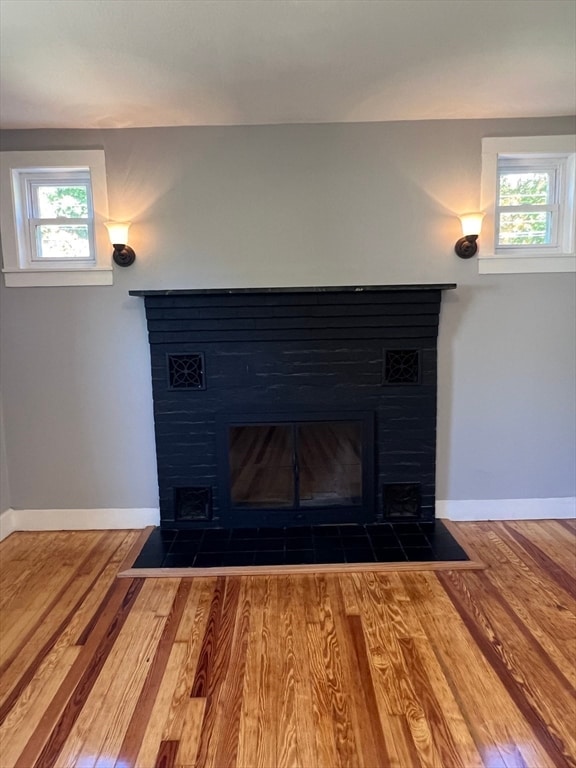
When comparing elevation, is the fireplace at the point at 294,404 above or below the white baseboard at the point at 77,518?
above

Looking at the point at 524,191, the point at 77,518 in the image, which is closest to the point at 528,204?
the point at 524,191

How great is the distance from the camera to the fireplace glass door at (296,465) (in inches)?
117

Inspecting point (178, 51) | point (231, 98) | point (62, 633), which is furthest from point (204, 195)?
point (62, 633)

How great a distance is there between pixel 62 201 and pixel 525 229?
9.31 feet

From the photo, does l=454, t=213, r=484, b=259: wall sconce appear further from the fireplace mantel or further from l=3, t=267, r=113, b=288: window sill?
l=3, t=267, r=113, b=288: window sill

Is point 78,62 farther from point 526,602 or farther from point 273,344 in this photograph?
point 526,602

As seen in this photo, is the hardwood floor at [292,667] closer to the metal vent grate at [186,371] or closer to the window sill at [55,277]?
the metal vent grate at [186,371]

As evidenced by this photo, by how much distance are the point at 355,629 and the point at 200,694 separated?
69cm

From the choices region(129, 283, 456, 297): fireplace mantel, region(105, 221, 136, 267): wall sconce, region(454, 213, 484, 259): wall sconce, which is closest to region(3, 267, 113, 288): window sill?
region(105, 221, 136, 267): wall sconce

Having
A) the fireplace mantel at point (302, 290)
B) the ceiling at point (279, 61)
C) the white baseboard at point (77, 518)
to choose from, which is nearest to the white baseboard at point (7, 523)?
the white baseboard at point (77, 518)

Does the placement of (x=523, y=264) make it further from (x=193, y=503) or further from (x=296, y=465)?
(x=193, y=503)

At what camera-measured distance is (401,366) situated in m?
2.91

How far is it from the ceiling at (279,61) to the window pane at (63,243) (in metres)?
0.58

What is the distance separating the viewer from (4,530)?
298 centimetres
